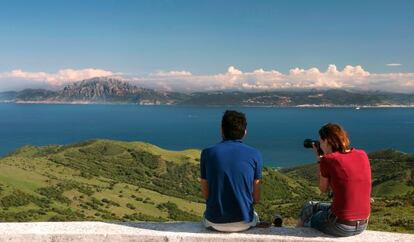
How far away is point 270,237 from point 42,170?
106 m

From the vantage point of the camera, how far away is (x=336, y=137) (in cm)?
668

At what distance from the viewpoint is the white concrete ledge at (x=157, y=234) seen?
6.39 metres

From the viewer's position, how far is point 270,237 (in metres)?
6.37

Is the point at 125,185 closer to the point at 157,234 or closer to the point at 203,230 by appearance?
the point at 203,230

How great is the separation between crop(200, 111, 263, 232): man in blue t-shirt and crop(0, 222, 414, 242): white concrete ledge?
0.20m

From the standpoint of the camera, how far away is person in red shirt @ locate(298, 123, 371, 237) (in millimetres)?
6484

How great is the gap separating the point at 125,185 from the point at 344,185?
10368 centimetres

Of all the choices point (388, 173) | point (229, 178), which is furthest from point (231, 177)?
point (388, 173)

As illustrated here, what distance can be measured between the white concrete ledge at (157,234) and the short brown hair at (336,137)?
118 cm

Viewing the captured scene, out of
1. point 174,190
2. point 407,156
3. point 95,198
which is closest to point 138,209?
point 95,198

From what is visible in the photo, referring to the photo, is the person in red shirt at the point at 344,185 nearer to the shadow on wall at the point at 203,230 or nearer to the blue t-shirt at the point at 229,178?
the shadow on wall at the point at 203,230

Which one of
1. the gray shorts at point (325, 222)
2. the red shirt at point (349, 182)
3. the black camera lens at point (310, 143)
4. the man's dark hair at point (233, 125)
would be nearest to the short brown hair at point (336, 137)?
the red shirt at point (349, 182)

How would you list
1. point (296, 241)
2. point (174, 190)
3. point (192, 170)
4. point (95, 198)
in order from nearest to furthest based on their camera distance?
point (296, 241)
point (95, 198)
point (174, 190)
point (192, 170)

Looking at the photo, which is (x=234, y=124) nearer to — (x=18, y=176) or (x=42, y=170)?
(x=18, y=176)
